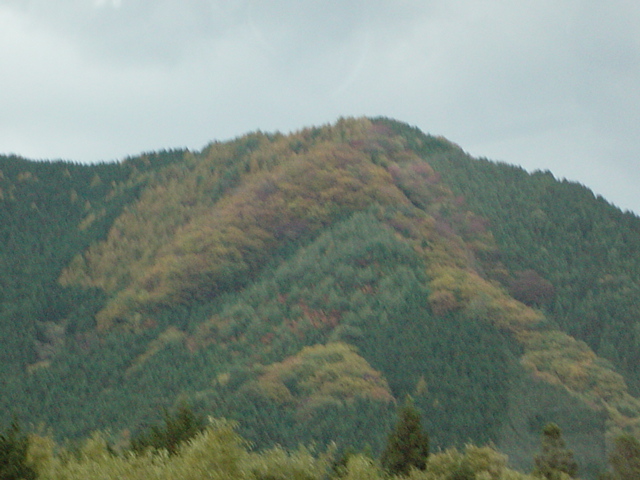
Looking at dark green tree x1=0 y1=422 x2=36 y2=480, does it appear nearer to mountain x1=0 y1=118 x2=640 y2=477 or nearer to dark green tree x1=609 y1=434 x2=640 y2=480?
dark green tree x1=609 y1=434 x2=640 y2=480

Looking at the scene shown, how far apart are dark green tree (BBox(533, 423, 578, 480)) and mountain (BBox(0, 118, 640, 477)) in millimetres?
8067

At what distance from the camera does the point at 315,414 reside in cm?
4247

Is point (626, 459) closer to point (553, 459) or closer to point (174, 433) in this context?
point (553, 459)

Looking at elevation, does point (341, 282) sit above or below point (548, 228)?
below

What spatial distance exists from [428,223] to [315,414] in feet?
76.0

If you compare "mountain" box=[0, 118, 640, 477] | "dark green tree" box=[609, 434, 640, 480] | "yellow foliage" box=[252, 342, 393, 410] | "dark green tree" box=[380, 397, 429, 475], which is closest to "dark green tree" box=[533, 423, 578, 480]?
"dark green tree" box=[609, 434, 640, 480]

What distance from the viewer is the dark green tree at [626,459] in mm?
28734

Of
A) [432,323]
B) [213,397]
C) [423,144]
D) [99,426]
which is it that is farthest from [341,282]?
[423,144]

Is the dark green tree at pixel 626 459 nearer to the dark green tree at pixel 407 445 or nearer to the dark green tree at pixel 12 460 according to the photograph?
the dark green tree at pixel 407 445

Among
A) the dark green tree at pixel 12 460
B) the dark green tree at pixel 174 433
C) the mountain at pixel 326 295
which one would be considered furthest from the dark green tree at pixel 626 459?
the dark green tree at pixel 12 460

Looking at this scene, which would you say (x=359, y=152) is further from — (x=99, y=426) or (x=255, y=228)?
(x=99, y=426)

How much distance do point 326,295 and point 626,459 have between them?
2737 cm

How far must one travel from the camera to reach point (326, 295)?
54.3 m

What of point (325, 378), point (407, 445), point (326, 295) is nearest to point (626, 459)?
point (407, 445)
